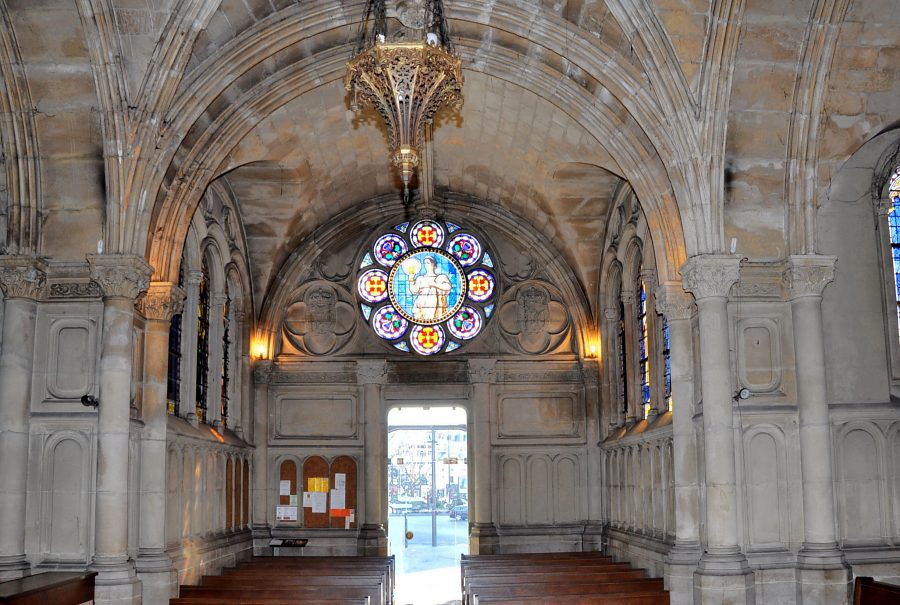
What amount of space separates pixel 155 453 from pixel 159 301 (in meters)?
2.16

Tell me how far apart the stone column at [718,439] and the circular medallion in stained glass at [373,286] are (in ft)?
31.9

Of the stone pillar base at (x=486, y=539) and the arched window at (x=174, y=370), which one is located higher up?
the arched window at (x=174, y=370)

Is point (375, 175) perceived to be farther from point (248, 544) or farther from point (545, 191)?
point (248, 544)

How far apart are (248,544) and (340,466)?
246 centimetres

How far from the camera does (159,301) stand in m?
15.0

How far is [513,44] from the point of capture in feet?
49.6

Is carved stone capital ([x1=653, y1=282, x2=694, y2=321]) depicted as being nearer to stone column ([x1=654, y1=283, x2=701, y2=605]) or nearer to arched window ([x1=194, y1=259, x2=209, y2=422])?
stone column ([x1=654, y1=283, x2=701, y2=605])

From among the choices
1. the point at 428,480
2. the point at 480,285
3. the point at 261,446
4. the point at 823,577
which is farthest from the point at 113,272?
the point at 428,480

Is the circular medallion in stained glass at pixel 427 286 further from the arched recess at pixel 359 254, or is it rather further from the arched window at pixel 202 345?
the arched window at pixel 202 345

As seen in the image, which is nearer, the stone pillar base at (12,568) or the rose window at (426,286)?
the stone pillar base at (12,568)

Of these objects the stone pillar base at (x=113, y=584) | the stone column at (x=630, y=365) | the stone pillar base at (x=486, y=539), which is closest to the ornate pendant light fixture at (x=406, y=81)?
the stone pillar base at (x=113, y=584)

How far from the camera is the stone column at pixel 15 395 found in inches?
511

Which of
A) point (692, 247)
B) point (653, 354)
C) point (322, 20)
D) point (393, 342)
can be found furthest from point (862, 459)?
point (393, 342)

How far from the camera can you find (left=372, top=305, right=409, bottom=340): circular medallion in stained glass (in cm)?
2242
